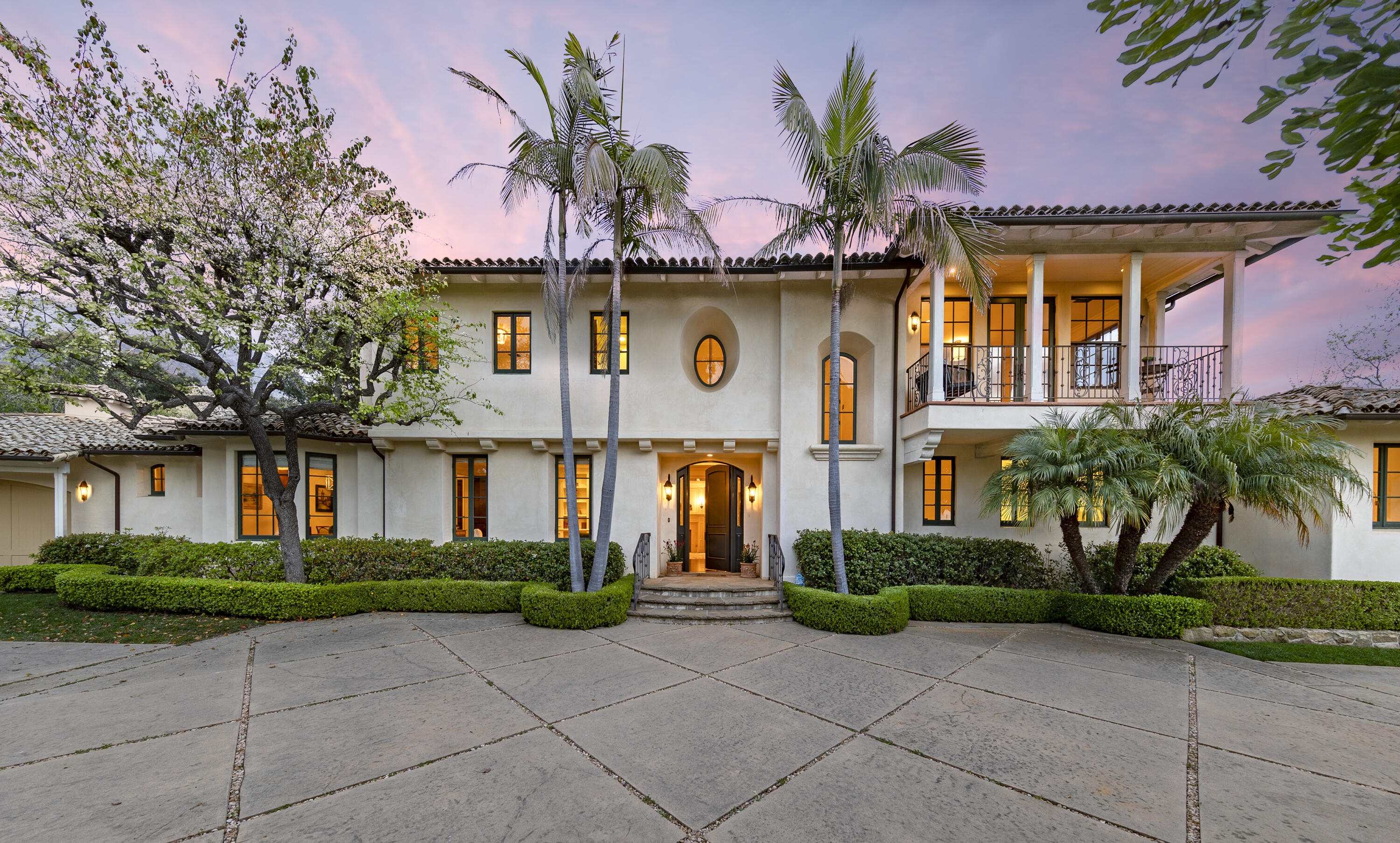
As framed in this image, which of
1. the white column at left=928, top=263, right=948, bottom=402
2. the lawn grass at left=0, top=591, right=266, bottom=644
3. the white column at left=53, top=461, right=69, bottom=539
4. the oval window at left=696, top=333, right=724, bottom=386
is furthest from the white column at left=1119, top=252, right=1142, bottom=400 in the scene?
the white column at left=53, top=461, right=69, bottom=539

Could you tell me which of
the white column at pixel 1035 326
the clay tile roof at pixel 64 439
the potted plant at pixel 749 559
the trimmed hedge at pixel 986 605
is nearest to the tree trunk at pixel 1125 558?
the trimmed hedge at pixel 986 605

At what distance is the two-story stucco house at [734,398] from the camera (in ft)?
28.2

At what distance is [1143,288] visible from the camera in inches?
361

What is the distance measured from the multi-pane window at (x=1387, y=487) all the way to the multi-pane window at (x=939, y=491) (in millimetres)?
6195

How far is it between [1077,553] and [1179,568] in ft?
6.58

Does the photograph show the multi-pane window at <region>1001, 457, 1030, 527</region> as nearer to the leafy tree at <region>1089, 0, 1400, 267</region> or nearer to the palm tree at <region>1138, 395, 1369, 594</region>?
the palm tree at <region>1138, 395, 1369, 594</region>

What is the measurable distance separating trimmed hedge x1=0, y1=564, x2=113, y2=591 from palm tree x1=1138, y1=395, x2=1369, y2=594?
1882cm

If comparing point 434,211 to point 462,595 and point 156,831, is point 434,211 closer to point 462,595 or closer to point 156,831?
point 462,595

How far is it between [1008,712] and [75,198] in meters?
12.9

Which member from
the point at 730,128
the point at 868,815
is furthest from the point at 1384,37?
the point at 730,128

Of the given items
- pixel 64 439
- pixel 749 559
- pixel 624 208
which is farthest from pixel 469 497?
pixel 64 439

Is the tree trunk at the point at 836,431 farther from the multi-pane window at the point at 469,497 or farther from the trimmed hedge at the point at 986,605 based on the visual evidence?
the multi-pane window at the point at 469,497

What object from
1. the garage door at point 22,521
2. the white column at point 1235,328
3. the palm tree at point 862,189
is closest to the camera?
the palm tree at point 862,189

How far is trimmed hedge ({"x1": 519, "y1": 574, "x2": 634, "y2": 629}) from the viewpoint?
22.5 ft
